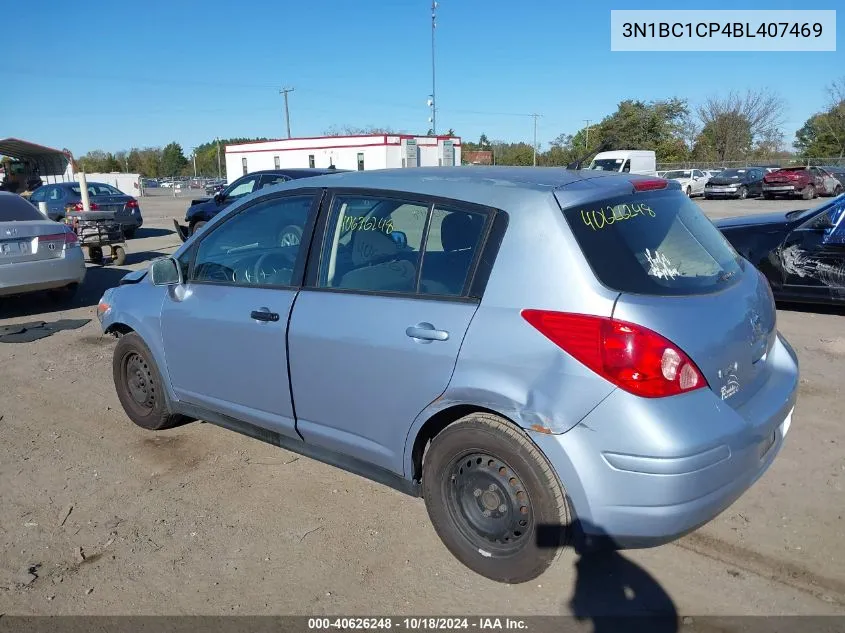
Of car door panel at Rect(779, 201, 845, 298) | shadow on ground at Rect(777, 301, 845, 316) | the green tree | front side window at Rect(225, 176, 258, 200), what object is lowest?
shadow on ground at Rect(777, 301, 845, 316)

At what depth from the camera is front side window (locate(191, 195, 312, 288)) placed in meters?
3.63

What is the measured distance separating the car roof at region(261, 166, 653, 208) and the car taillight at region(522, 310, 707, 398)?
2.13ft

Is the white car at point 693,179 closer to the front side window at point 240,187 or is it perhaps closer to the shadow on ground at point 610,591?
the front side window at point 240,187

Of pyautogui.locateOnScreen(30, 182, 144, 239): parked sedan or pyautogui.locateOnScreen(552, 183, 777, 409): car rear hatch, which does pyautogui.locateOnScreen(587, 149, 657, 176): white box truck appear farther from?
pyautogui.locateOnScreen(552, 183, 777, 409): car rear hatch

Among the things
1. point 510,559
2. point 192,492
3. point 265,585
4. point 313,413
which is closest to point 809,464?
point 510,559

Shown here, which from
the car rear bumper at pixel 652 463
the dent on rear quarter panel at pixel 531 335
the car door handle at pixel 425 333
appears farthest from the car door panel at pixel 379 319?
the car rear bumper at pixel 652 463

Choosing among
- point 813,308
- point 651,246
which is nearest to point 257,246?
point 651,246

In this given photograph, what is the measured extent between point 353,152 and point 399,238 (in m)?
41.5

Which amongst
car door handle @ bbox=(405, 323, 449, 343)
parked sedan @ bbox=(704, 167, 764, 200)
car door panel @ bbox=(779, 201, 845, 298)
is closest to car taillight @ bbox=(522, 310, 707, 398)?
car door handle @ bbox=(405, 323, 449, 343)

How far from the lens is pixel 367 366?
3.12 meters

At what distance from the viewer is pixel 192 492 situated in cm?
386

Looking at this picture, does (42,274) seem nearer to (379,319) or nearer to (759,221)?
(379,319)

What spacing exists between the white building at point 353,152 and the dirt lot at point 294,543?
33843mm

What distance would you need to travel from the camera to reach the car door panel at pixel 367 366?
9.52ft
